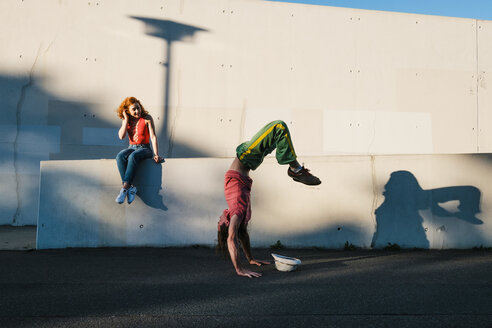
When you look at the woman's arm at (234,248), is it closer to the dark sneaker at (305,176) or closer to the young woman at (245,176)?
the young woman at (245,176)

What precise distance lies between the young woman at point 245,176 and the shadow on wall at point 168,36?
13.2 ft

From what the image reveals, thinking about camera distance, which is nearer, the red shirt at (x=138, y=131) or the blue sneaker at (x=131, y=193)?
the blue sneaker at (x=131, y=193)

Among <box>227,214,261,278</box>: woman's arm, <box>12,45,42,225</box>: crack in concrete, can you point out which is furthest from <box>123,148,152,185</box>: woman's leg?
<box>12,45,42,225</box>: crack in concrete

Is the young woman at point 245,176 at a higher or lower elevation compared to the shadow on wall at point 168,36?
lower

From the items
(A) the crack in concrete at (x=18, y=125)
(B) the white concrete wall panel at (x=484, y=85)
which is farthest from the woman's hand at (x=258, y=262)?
(B) the white concrete wall panel at (x=484, y=85)

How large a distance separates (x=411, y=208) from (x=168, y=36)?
5517 millimetres

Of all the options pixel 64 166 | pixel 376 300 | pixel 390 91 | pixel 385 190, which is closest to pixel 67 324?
pixel 376 300

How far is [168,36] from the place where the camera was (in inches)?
307

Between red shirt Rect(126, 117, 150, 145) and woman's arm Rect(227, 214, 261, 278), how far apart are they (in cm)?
211

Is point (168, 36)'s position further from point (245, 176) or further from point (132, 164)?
point (245, 176)

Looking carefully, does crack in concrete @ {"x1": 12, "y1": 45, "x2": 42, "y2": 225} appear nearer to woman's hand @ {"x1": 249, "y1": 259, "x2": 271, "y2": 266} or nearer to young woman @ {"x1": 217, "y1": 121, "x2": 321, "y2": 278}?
young woman @ {"x1": 217, "y1": 121, "x2": 321, "y2": 278}

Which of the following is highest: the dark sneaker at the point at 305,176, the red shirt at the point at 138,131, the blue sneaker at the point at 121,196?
the red shirt at the point at 138,131

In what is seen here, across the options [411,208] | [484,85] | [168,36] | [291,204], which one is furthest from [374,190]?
[484,85]

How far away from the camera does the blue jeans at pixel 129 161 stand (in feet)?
16.0
